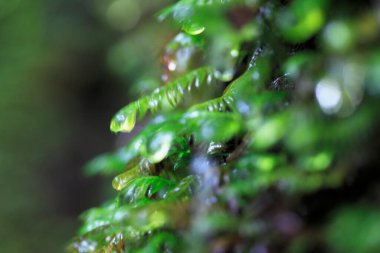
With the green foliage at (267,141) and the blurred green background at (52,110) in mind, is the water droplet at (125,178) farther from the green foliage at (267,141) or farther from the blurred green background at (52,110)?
the blurred green background at (52,110)

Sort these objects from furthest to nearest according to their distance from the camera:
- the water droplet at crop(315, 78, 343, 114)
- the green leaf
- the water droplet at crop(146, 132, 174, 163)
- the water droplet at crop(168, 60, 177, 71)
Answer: the water droplet at crop(168, 60, 177, 71)
the green leaf
the water droplet at crop(146, 132, 174, 163)
the water droplet at crop(315, 78, 343, 114)

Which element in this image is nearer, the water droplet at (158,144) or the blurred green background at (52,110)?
the water droplet at (158,144)

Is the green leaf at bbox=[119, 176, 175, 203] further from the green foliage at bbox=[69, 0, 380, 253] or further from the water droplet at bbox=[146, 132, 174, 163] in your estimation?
the water droplet at bbox=[146, 132, 174, 163]

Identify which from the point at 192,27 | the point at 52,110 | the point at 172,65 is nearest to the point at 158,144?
the point at 192,27

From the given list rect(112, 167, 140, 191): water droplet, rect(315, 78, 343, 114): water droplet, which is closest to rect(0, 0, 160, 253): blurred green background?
rect(112, 167, 140, 191): water droplet

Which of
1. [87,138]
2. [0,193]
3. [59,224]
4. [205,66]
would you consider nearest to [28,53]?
[87,138]

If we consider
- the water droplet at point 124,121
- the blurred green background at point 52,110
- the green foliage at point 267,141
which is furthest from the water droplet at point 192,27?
the blurred green background at point 52,110

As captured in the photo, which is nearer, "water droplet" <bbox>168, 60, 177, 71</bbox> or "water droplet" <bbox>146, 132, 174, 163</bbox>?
"water droplet" <bbox>146, 132, 174, 163</bbox>

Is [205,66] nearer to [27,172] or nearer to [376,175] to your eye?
[376,175]
